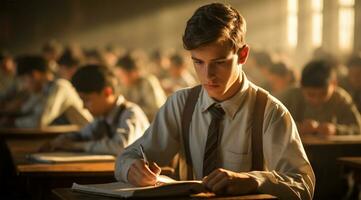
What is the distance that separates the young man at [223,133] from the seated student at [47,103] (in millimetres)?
3159

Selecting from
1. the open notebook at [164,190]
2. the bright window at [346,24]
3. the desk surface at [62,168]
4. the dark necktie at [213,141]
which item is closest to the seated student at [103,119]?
the desk surface at [62,168]

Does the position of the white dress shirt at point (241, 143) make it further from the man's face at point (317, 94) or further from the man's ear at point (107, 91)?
the man's face at point (317, 94)

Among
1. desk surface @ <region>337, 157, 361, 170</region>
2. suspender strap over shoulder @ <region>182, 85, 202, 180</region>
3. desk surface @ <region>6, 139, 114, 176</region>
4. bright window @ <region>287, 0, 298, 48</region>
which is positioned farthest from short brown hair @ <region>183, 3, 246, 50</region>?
bright window @ <region>287, 0, 298, 48</region>

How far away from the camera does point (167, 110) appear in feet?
9.30

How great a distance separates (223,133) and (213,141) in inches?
1.8

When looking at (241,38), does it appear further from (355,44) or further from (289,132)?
(355,44)

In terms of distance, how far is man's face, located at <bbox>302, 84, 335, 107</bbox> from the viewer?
5160mm

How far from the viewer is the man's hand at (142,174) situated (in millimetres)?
2459

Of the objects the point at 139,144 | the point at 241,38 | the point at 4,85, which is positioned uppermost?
the point at 241,38

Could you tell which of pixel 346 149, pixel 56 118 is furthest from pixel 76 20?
pixel 346 149

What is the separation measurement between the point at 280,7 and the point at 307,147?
904 centimetres

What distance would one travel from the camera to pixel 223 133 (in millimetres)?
2730

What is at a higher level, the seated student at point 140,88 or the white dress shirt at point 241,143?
the white dress shirt at point 241,143

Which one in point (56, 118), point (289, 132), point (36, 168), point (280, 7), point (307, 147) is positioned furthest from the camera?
point (280, 7)
